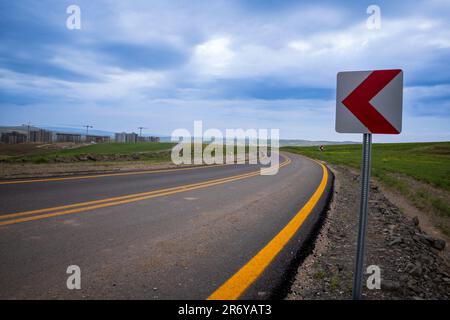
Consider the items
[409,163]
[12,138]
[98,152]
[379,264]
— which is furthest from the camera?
[12,138]

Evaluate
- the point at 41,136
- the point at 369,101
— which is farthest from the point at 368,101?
the point at 41,136

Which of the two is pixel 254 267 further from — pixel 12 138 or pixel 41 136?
pixel 41 136

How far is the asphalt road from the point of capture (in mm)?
2420

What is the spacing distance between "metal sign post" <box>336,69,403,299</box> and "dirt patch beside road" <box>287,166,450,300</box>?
0.41 meters

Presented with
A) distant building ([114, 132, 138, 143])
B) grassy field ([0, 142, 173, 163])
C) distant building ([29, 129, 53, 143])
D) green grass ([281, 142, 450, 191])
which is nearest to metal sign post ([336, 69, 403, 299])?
green grass ([281, 142, 450, 191])

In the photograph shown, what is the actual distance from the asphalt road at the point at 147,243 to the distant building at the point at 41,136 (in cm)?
8841

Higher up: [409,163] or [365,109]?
[365,109]

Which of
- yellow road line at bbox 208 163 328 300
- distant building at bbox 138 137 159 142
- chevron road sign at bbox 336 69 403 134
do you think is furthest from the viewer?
distant building at bbox 138 137 159 142

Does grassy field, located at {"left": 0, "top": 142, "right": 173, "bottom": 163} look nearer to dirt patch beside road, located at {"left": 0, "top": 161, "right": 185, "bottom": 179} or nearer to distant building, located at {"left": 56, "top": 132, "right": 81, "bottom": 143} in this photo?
dirt patch beside road, located at {"left": 0, "top": 161, "right": 185, "bottom": 179}

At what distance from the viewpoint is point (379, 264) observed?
10.3 ft

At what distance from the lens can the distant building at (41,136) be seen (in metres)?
79.3

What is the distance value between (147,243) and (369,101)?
9.58 ft
